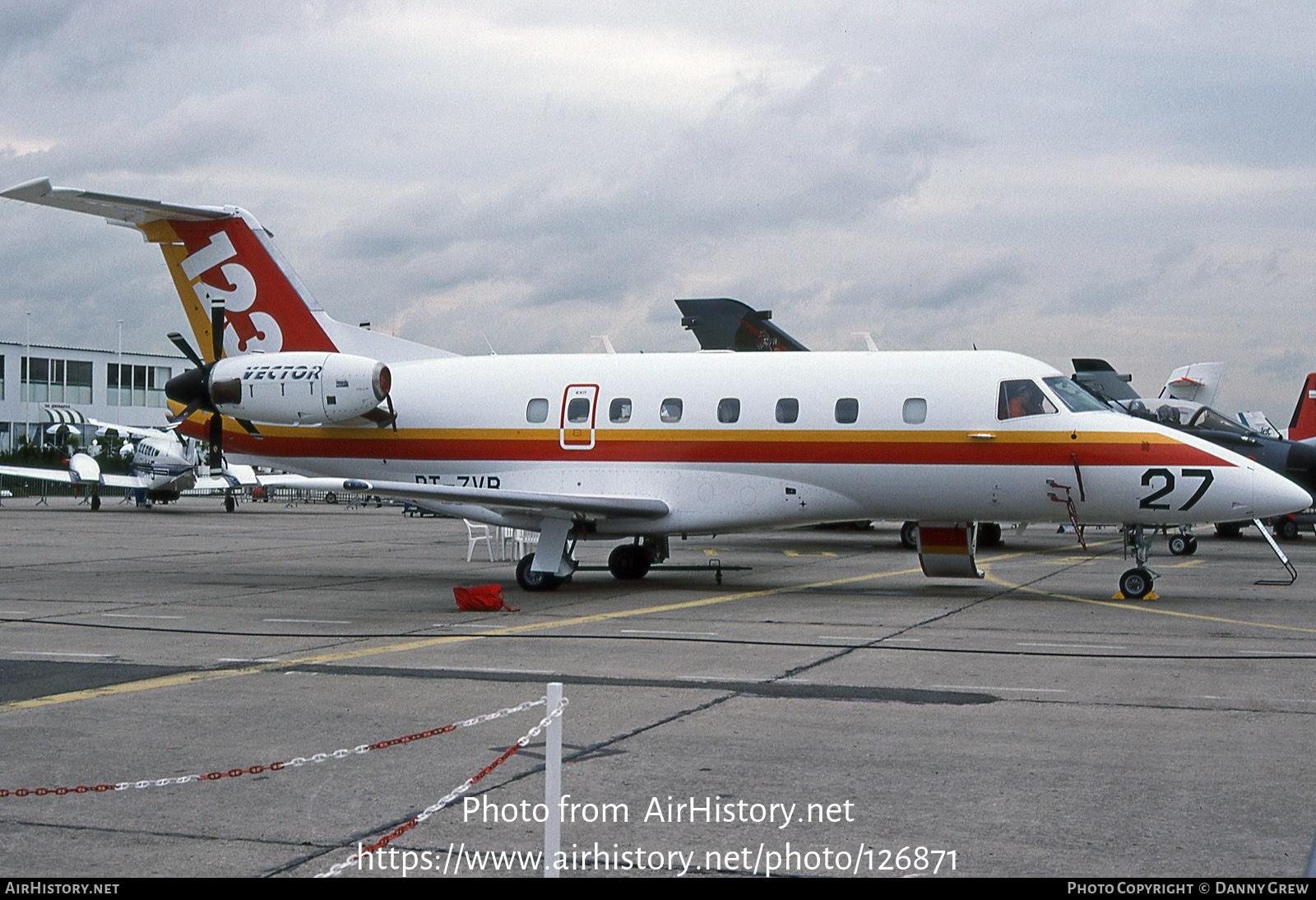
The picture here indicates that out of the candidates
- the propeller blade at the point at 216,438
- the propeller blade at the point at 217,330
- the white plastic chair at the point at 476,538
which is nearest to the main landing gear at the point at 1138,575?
the white plastic chair at the point at 476,538

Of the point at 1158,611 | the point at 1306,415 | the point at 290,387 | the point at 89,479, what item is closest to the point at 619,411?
the point at 290,387

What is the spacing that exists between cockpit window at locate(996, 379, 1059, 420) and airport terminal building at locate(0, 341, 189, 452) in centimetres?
7033

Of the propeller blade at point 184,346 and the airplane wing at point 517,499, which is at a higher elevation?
the propeller blade at point 184,346

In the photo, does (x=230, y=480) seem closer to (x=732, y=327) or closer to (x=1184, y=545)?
(x=732, y=327)

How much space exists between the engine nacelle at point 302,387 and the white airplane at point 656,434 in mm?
27

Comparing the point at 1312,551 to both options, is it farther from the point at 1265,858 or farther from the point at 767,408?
the point at 1265,858

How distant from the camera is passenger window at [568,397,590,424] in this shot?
59.2 ft

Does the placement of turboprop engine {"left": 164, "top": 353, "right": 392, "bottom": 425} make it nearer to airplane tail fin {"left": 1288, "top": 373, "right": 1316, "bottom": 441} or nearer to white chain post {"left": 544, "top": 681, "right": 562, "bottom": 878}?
white chain post {"left": 544, "top": 681, "right": 562, "bottom": 878}

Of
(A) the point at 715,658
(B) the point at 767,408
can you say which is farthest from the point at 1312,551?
(A) the point at 715,658

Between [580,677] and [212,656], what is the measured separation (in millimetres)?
3653

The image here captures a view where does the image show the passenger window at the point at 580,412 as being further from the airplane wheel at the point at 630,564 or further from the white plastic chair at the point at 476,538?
the airplane wheel at the point at 630,564

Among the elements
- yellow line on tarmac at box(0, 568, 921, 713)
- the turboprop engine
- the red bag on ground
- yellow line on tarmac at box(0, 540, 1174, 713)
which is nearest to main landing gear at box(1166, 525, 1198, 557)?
yellow line on tarmac at box(0, 540, 1174, 713)

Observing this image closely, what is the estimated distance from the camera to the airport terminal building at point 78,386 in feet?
267

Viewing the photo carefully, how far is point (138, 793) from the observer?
20.7 feet
